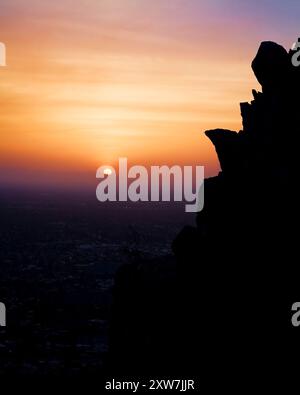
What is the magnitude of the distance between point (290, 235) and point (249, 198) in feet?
10.4

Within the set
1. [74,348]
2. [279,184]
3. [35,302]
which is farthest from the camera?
[35,302]

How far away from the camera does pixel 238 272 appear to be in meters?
27.5

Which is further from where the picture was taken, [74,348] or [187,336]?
[74,348]

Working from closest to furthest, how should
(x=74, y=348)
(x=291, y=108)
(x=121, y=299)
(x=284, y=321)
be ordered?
1. (x=284, y=321)
2. (x=291, y=108)
3. (x=121, y=299)
4. (x=74, y=348)

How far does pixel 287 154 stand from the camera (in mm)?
28266

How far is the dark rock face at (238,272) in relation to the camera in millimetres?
25859

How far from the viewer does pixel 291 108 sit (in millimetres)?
29469

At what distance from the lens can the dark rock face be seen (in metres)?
25.9

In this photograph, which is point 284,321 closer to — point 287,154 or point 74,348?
point 287,154
